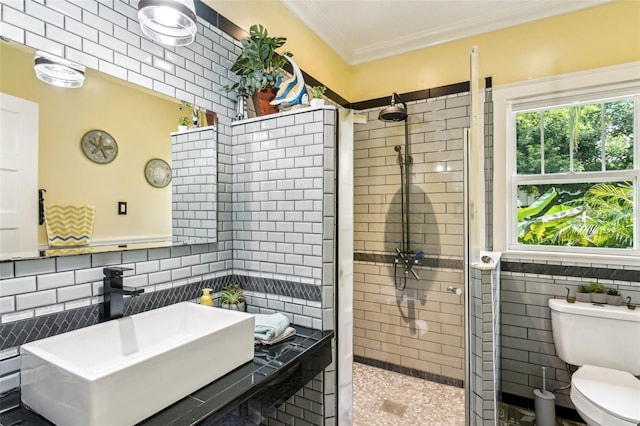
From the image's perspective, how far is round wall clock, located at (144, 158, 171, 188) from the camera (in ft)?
4.50

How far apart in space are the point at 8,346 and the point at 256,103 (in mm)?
1340

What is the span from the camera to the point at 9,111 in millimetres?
965

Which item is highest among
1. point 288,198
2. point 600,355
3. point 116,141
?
point 116,141

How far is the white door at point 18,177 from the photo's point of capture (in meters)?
0.95

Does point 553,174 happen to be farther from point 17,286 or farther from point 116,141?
point 17,286

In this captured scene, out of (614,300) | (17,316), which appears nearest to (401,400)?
(614,300)

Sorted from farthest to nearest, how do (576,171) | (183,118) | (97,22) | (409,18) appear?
(409,18) < (576,171) < (183,118) < (97,22)

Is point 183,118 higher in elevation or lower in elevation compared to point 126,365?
higher

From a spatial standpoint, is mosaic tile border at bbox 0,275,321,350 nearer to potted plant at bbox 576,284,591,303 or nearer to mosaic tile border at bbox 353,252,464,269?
mosaic tile border at bbox 353,252,464,269

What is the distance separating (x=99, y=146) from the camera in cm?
120

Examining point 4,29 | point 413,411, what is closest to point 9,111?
point 4,29

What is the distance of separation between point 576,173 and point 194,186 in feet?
8.30

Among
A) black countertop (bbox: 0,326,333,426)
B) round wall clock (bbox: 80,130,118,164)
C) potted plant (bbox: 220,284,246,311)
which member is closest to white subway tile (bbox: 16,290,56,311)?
black countertop (bbox: 0,326,333,426)

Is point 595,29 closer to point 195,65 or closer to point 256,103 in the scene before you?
point 256,103
